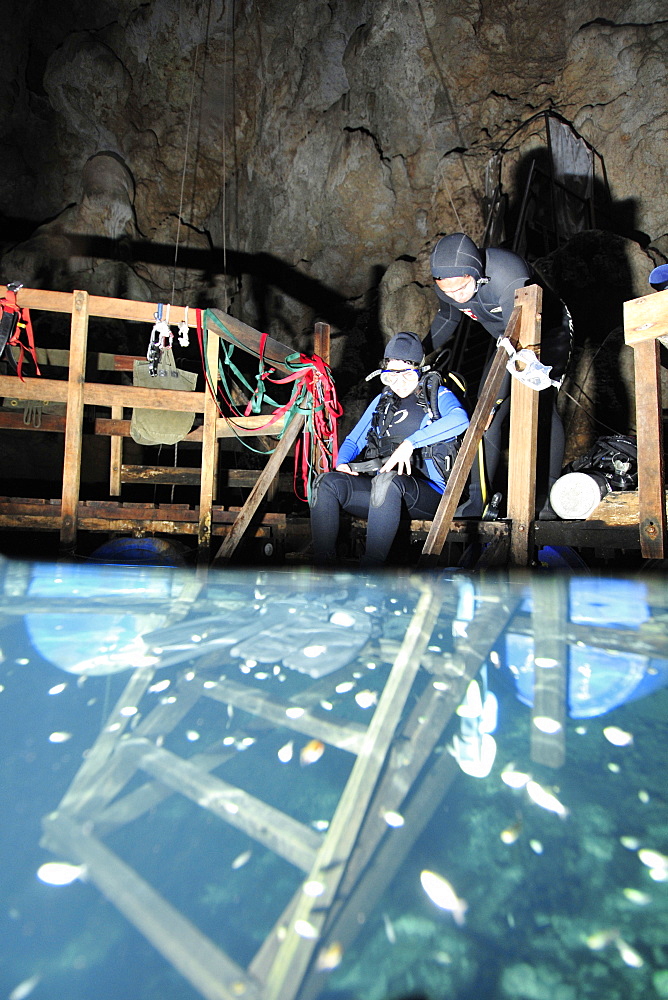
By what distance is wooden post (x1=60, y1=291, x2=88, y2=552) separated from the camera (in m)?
5.01

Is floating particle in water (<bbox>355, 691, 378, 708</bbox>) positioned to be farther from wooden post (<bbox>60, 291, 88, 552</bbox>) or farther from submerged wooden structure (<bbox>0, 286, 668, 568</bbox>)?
wooden post (<bbox>60, 291, 88, 552</bbox>)

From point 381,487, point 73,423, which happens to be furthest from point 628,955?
point 73,423

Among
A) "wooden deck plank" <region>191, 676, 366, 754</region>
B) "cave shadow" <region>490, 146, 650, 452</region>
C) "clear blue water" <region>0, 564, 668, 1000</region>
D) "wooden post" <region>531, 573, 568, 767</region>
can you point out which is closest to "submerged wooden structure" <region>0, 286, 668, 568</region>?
"wooden post" <region>531, 573, 568, 767</region>

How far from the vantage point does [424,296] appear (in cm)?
1098

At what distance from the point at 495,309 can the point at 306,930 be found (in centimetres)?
412

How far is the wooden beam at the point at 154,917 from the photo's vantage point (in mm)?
674

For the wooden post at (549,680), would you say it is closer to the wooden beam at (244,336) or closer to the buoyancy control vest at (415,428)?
the buoyancy control vest at (415,428)

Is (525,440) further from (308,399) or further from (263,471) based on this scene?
(263,471)

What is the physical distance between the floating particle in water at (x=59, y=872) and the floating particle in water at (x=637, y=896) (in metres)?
0.81

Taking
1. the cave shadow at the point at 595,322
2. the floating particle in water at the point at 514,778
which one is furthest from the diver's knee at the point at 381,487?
the cave shadow at the point at 595,322

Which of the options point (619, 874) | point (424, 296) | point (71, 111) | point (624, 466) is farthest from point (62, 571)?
point (71, 111)

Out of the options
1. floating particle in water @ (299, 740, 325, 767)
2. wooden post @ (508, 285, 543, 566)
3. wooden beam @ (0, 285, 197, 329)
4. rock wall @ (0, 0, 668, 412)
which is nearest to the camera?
floating particle in water @ (299, 740, 325, 767)

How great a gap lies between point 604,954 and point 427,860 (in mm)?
257

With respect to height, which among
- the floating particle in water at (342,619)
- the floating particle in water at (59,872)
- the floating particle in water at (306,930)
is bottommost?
the floating particle in water at (306,930)
